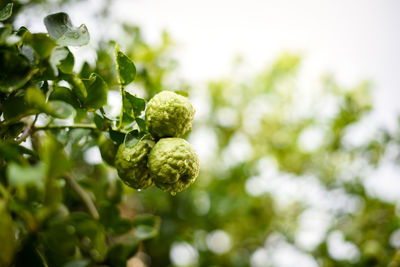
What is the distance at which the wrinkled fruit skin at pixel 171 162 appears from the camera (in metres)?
0.65

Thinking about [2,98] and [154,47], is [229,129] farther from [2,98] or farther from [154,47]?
[2,98]

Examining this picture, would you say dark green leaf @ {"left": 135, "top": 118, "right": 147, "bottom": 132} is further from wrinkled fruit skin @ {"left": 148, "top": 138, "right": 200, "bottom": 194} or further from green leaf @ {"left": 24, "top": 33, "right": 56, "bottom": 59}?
green leaf @ {"left": 24, "top": 33, "right": 56, "bottom": 59}

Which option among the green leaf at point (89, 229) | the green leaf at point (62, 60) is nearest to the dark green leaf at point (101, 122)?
the green leaf at point (62, 60)

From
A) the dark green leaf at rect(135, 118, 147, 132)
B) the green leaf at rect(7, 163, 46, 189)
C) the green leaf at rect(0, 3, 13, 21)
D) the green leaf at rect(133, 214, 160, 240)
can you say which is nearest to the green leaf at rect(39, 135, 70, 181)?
the green leaf at rect(7, 163, 46, 189)

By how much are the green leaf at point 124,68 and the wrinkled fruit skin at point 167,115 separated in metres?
0.08

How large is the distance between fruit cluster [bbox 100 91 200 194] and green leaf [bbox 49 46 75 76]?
0.20 meters

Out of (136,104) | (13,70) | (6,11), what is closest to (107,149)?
(136,104)

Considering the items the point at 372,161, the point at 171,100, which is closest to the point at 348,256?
the point at 372,161

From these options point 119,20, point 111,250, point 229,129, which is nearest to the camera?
point 111,250

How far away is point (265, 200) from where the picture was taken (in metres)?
2.53

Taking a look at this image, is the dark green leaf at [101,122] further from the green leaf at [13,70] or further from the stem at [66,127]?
the green leaf at [13,70]

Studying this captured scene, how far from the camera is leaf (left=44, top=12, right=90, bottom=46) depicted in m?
0.65

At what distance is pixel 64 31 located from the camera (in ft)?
2.21

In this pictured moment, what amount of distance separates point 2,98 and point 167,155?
0.41 meters
